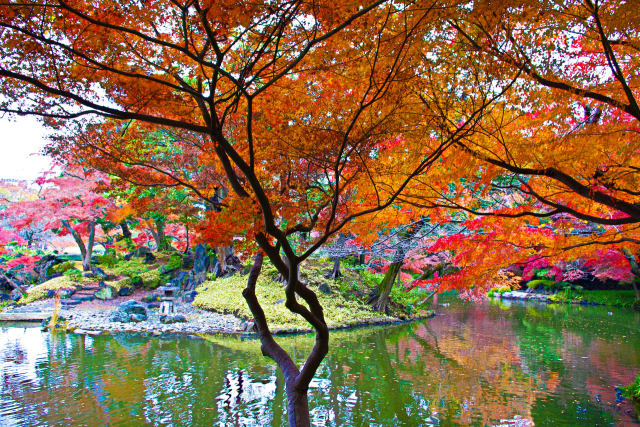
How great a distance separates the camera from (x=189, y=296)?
49.2 feet

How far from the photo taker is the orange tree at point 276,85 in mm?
2834

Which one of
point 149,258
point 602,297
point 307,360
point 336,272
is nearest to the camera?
point 307,360

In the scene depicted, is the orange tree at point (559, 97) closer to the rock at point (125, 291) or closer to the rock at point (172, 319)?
the rock at point (172, 319)

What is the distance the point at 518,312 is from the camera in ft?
53.4

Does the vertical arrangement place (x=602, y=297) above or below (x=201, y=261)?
below

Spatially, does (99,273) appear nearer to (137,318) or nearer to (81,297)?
(81,297)

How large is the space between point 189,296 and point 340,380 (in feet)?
32.2

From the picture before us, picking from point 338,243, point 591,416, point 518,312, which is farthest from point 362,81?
point 518,312

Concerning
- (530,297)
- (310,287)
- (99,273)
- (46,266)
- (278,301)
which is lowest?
(530,297)

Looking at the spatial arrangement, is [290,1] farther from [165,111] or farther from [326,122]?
[165,111]

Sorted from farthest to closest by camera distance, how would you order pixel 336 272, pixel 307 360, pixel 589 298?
1. pixel 589 298
2. pixel 336 272
3. pixel 307 360

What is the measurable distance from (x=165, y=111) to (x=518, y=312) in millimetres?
16616

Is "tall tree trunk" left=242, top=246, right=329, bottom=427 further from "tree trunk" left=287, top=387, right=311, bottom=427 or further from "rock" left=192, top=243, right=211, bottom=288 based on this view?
"rock" left=192, top=243, right=211, bottom=288

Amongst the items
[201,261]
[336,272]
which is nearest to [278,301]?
[336,272]
